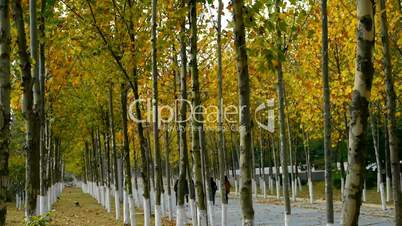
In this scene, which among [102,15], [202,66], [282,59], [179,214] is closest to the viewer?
[282,59]

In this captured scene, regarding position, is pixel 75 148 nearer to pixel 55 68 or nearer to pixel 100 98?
pixel 100 98

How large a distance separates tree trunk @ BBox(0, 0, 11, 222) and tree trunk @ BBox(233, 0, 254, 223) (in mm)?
2971

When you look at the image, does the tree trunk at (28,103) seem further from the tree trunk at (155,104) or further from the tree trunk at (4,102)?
the tree trunk at (155,104)

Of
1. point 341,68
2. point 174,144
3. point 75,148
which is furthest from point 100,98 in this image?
point 75,148

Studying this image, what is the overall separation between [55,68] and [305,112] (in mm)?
12319

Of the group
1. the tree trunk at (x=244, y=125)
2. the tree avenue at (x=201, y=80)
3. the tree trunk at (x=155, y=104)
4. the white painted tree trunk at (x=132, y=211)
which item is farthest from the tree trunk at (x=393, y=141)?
the white painted tree trunk at (x=132, y=211)

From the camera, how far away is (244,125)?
7.02 metres

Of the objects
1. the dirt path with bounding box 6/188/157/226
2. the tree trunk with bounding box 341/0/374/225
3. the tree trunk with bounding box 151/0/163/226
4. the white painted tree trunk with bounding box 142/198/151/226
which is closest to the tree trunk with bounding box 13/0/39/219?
the dirt path with bounding box 6/188/157/226

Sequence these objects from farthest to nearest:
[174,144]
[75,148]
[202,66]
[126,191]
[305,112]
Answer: [75,148] → [174,144] → [305,112] → [202,66] → [126,191]

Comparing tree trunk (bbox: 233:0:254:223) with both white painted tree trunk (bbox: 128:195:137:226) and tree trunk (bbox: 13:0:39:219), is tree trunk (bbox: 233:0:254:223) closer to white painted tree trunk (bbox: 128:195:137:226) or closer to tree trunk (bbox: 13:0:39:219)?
tree trunk (bbox: 13:0:39:219)

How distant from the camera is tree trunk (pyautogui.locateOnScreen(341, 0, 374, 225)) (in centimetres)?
505

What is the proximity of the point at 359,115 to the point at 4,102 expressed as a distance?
4127 millimetres

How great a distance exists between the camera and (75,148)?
54688 mm

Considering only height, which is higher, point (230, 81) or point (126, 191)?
point (230, 81)
